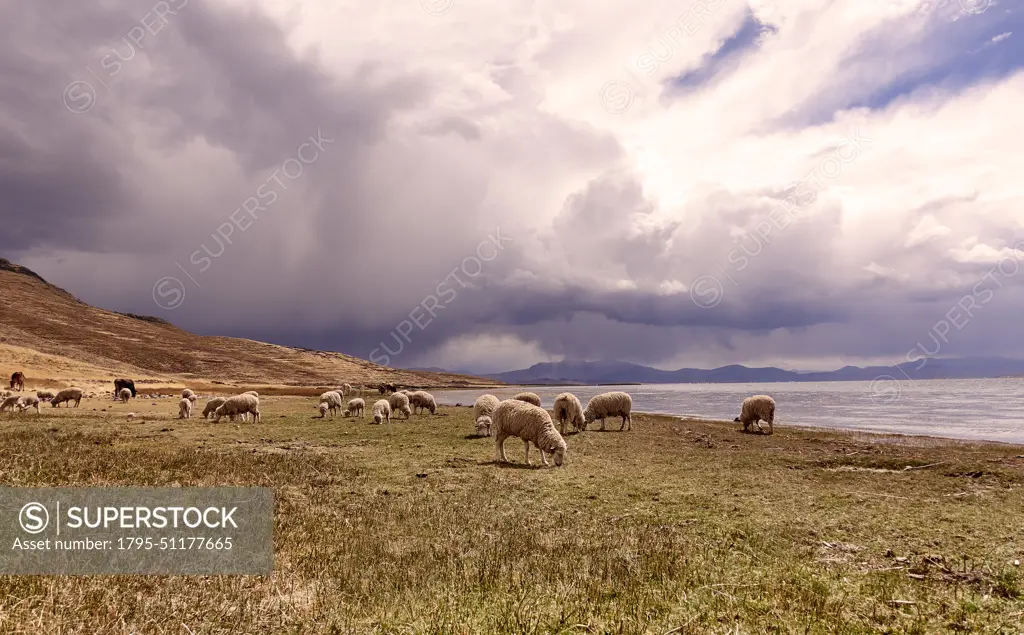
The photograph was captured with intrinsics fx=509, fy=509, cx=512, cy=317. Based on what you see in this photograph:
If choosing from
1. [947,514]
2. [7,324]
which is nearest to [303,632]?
[947,514]

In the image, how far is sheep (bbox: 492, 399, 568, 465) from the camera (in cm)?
1911

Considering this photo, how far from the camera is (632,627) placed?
5625mm

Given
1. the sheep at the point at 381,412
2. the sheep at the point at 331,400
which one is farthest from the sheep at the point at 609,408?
the sheep at the point at 331,400

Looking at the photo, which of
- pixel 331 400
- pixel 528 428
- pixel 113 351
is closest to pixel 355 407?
pixel 331 400

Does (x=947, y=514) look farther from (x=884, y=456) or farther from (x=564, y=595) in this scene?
(x=884, y=456)

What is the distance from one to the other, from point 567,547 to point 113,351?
164358 mm

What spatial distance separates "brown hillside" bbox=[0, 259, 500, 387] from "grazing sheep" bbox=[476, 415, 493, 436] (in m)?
78.6

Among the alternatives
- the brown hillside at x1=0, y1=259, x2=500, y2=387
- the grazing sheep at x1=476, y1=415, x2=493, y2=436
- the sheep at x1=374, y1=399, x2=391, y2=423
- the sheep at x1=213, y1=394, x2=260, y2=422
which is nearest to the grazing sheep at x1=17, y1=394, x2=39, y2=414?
the sheep at x1=213, y1=394, x2=260, y2=422

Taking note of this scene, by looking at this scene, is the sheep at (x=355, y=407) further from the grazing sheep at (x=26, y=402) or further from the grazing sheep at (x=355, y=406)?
the grazing sheep at (x=26, y=402)

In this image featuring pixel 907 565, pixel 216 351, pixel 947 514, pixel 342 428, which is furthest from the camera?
pixel 216 351

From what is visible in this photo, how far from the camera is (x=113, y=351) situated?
134m

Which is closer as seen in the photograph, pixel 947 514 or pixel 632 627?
pixel 632 627

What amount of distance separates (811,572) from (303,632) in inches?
282

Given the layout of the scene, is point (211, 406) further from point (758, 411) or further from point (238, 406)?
point (758, 411)
